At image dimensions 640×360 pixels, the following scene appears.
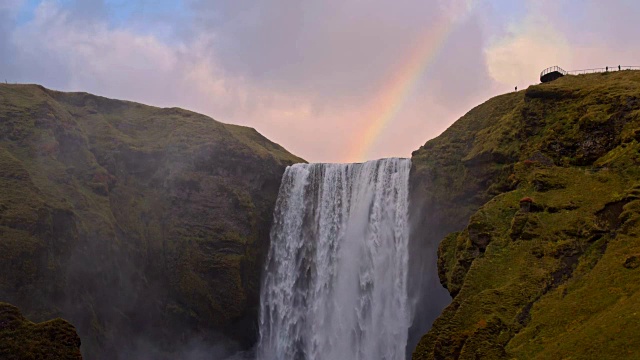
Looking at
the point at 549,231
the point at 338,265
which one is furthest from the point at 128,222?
the point at 549,231

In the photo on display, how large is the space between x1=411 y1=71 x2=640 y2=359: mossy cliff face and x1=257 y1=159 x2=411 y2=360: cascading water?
254 inches

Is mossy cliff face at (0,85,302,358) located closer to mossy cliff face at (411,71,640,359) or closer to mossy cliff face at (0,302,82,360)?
mossy cliff face at (0,302,82,360)

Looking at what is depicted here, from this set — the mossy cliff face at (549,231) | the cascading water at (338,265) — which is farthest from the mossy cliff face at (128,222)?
the mossy cliff face at (549,231)

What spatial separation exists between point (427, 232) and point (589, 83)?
17.0m

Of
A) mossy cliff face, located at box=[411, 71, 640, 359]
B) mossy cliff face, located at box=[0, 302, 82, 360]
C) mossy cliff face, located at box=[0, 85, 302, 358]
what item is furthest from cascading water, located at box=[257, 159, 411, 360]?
mossy cliff face, located at box=[0, 302, 82, 360]

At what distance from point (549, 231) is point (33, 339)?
28.9m

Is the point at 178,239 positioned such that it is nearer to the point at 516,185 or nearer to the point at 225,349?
the point at 225,349

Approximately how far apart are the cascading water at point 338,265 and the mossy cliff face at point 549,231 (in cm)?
645

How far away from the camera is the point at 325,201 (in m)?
56.9

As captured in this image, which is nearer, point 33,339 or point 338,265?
point 33,339

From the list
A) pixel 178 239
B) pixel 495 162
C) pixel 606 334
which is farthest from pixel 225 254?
pixel 606 334

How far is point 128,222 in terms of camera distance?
187 feet

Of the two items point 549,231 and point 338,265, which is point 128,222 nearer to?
point 338,265

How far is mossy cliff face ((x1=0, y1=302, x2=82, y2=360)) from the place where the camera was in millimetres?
31047
